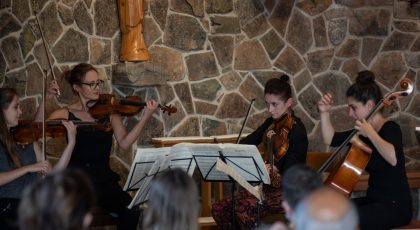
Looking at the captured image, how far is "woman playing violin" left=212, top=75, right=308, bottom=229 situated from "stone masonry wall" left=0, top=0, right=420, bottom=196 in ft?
4.44

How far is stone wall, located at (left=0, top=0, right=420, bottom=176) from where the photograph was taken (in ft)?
18.4

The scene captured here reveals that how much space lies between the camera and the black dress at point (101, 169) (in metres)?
4.63

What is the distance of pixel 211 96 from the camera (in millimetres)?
5945

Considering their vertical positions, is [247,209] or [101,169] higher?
[101,169]

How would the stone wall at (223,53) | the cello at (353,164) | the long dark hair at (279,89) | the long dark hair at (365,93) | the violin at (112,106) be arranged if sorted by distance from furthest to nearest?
1. the stone wall at (223,53)
2. the violin at (112,106)
3. the long dark hair at (279,89)
4. the long dark hair at (365,93)
5. the cello at (353,164)

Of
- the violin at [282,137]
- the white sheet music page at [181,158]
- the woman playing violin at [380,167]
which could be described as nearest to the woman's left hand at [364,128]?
the woman playing violin at [380,167]

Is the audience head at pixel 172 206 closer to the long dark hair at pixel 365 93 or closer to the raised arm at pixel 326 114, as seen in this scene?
the long dark hair at pixel 365 93

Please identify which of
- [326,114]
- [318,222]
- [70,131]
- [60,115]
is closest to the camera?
[318,222]

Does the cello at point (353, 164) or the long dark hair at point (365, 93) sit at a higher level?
the long dark hair at point (365, 93)

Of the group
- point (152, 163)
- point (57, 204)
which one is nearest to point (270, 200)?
point (152, 163)

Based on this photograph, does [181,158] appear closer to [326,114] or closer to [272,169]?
[272,169]

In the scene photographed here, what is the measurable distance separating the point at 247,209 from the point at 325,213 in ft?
8.76

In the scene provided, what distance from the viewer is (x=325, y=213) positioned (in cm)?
179

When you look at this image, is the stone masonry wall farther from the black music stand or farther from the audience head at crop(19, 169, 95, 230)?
the audience head at crop(19, 169, 95, 230)
